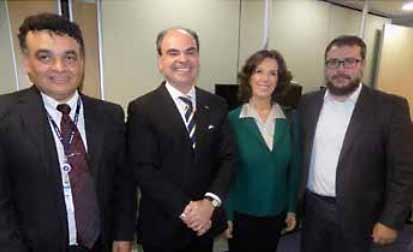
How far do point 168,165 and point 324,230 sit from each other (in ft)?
3.57

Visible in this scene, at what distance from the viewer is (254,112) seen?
78.9 inches

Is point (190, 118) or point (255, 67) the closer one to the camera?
point (190, 118)

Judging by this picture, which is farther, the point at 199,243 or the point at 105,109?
the point at 199,243

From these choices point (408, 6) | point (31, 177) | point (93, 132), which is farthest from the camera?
point (408, 6)

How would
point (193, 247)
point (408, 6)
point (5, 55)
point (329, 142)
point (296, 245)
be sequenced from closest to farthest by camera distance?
point (193, 247) → point (329, 142) → point (5, 55) → point (296, 245) → point (408, 6)

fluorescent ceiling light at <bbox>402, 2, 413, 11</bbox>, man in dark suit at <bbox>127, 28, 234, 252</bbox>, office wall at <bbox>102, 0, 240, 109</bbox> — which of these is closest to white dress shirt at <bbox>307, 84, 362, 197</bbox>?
man in dark suit at <bbox>127, 28, 234, 252</bbox>

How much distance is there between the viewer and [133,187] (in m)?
1.58

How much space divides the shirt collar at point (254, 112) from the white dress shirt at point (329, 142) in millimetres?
244

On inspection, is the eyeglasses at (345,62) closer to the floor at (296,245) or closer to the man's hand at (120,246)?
the man's hand at (120,246)

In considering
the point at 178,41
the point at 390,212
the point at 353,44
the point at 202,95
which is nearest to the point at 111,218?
the point at 202,95

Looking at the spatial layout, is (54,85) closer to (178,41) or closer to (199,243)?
(178,41)

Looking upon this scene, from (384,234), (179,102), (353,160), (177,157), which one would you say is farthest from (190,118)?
(384,234)

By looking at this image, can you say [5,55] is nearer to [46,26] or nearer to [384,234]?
[46,26]

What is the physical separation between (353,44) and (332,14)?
3.69 metres
